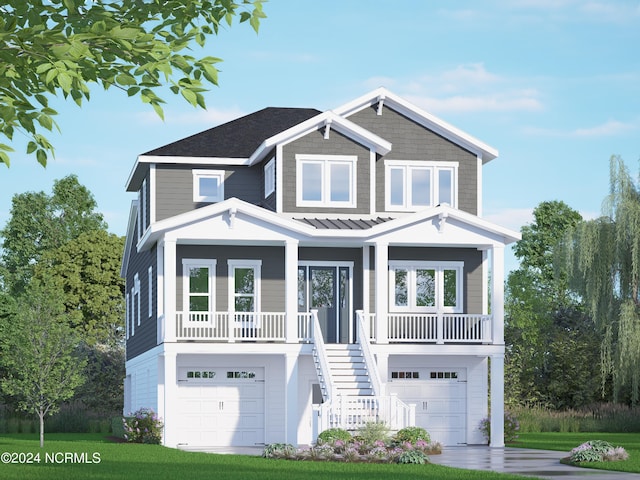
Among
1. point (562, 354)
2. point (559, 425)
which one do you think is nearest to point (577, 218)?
point (562, 354)

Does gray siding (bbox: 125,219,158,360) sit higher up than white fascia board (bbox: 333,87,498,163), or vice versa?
white fascia board (bbox: 333,87,498,163)

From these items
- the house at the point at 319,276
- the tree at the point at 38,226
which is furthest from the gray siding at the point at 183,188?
the tree at the point at 38,226

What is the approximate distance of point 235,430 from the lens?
3303 cm

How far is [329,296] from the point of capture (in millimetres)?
34656

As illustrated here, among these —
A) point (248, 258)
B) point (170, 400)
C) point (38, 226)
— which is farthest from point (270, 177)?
point (38, 226)

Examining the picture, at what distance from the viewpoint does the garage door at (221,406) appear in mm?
32812

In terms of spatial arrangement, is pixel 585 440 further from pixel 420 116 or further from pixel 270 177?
pixel 270 177

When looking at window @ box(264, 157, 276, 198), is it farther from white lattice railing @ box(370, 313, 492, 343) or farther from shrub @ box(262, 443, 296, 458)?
shrub @ box(262, 443, 296, 458)

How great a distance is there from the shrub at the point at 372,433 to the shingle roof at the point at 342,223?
7692mm

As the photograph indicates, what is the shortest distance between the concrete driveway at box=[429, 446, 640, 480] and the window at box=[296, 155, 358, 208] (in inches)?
323

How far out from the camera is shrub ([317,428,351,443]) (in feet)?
85.5

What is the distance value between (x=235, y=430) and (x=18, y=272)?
3607cm

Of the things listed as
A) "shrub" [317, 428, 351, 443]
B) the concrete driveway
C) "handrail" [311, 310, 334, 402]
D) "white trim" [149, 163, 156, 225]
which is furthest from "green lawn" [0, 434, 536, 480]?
"white trim" [149, 163, 156, 225]

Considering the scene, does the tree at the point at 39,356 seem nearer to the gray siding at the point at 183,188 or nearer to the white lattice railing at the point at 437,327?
the gray siding at the point at 183,188
